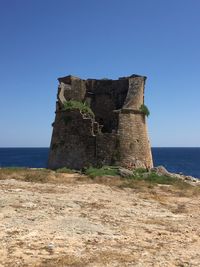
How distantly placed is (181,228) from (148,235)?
54.2 inches

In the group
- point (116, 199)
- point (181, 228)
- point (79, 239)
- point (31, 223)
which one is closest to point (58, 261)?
point (79, 239)

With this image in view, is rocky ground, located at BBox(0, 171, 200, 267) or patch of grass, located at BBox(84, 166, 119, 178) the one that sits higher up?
patch of grass, located at BBox(84, 166, 119, 178)

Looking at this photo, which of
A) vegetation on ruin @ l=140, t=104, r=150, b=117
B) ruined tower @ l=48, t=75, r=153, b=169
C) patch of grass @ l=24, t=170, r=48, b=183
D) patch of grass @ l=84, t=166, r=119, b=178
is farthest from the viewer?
vegetation on ruin @ l=140, t=104, r=150, b=117

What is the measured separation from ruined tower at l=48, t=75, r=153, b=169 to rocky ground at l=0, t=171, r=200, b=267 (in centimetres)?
844

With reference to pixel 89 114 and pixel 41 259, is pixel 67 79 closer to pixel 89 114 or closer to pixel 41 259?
pixel 89 114

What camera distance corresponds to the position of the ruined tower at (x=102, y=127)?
967 inches

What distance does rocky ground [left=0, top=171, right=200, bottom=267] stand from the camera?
26.1 ft

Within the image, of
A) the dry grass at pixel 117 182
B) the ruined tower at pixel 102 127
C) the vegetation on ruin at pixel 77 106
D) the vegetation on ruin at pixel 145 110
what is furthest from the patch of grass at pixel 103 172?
the vegetation on ruin at pixel 145 110

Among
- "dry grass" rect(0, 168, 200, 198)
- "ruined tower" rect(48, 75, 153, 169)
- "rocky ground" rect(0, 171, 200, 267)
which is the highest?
"ruined tower" rect(48, 75, 153, 169)

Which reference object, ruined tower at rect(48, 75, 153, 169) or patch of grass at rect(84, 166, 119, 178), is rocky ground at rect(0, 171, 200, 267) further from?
ruined tower at rect(48, 75, 153, 169)

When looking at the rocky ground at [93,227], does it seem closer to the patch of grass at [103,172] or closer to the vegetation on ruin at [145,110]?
the patch of grass at [103,172]

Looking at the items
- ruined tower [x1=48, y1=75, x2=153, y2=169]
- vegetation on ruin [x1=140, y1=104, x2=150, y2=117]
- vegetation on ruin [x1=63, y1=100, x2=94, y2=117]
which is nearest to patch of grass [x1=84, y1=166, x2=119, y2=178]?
ruined tower [x1=48, y1=75, x2=153, y2=169]

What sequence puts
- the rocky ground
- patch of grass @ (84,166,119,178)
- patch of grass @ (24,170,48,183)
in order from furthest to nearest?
1. patch of grass @ (84,166,119,178)
2. patch of grass @ (24,170,48,183)
3. the rocky ground

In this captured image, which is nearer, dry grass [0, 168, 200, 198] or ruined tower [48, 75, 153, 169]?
dry grass [0, 168, 200, 198]
